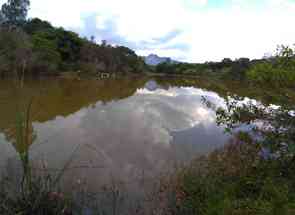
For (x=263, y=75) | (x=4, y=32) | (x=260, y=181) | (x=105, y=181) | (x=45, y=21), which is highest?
(x=45, y=21)

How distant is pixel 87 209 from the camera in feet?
8.94

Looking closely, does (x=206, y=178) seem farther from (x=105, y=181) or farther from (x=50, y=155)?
(x=50, y=155)

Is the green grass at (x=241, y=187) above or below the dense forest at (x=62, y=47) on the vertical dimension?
below

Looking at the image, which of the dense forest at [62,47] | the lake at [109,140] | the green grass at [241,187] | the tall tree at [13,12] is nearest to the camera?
the green grass at [241,187]

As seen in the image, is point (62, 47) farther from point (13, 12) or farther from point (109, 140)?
point (109, 140)

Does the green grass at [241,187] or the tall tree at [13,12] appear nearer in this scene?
the green grass at [241,187]

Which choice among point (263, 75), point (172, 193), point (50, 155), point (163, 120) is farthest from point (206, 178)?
point (163, 120)

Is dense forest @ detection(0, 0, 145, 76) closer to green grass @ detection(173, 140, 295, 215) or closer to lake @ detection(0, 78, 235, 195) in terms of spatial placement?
lake @ detection(0, 78, 235, 195)

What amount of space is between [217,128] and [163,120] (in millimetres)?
2091

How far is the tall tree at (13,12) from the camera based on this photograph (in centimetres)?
4019

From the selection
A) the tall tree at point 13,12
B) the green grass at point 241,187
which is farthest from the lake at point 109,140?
the tall tree at point 13,12

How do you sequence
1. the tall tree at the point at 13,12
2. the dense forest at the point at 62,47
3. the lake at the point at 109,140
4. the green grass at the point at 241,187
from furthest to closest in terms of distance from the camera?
the tall tree at the point at 13,12 → the dense forest at the point at 62,47 → the lake at the point at 109,140 → the green grass at the point at 241,187

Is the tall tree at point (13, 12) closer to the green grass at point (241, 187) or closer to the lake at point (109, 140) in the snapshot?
the lake at point (109, 140)

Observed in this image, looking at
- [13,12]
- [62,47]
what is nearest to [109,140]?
[62,47]
